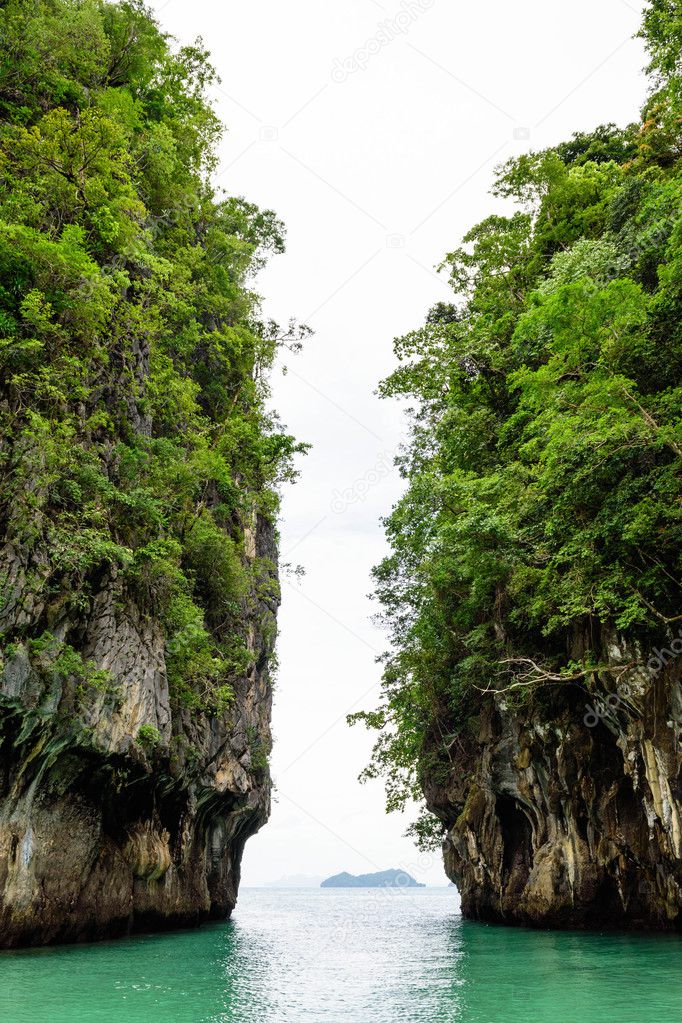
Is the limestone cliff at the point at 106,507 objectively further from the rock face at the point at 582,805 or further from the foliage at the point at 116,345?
the rock face at the point at 582,805

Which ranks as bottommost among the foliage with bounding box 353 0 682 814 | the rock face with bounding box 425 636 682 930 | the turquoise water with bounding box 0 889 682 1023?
the turquoise water with bounding box 0 889 682 1023

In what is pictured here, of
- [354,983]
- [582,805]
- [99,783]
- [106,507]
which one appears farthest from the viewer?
[582,805]

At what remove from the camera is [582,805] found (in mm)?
16781

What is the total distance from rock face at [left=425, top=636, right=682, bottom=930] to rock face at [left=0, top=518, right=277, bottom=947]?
8.70 metres

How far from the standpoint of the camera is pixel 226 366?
84.7ft

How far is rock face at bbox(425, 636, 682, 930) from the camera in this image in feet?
44.6

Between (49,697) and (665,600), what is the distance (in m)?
11.5

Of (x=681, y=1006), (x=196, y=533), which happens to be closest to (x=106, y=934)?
(x=196, y=533)

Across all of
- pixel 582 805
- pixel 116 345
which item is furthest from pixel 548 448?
pixel 116 345

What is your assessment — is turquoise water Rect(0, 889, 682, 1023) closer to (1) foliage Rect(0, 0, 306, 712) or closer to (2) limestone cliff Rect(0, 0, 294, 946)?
(2) limestone cliff Rect(0, 0, 294, 946)

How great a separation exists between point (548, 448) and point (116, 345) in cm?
1037

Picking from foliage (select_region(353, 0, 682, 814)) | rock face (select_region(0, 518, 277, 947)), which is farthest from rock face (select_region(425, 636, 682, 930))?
rock face (select_region(0, 518, 277, 947))

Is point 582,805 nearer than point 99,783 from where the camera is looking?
No

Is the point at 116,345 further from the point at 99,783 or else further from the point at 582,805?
the point at 582,805
